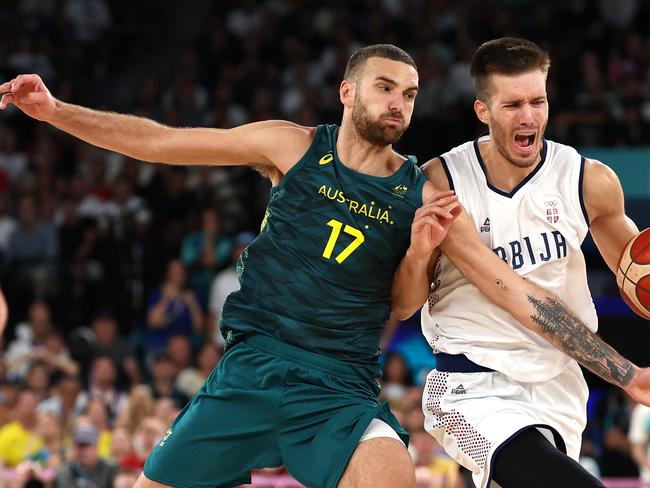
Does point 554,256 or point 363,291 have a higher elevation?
point 554,256

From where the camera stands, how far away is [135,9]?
18750 mm

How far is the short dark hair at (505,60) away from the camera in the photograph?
5.44 meters

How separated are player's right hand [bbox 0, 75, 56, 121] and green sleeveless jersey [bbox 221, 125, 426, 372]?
1147mm

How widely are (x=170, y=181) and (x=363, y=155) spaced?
9322 millimetres

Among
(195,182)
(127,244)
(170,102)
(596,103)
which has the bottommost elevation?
(127,244)

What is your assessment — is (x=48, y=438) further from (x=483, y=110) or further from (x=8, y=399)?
(x=483, y=110)

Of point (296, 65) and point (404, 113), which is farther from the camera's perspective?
point (296, 65)

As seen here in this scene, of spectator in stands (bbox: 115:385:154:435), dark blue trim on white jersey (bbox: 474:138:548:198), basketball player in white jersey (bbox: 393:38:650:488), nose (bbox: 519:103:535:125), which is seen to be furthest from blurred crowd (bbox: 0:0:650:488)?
nose (bbox: 519:103:535:125)

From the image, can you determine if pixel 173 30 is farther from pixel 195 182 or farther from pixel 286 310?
pixel 286 310

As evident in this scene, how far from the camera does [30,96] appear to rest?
5336mm

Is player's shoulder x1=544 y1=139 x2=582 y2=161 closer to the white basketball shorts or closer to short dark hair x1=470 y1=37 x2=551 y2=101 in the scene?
short dark hair x1=470 y1=37 x2=551 y2=101

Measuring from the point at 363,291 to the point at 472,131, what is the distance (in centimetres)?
817

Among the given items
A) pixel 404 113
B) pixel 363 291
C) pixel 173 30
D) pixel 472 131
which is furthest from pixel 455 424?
pixel 173 30

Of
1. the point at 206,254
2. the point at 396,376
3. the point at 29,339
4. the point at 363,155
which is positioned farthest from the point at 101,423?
the point at 363,155
